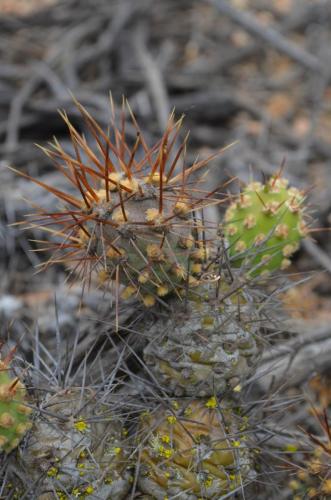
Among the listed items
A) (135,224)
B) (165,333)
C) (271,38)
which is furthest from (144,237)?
(271,38)

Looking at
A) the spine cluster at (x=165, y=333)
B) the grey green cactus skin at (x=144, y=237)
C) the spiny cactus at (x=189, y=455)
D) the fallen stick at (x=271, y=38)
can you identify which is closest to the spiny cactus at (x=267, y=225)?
the spine cluster at (x=165, y=333)

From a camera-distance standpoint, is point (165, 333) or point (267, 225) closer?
point (165, 333)

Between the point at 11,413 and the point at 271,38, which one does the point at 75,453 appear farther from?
the point at 271,38

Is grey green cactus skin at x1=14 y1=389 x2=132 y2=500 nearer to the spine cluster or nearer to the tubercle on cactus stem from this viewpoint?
the spine cluster

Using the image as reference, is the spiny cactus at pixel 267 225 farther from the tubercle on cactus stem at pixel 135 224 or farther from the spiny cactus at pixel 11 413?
the spiny cactus at pixel 11 413

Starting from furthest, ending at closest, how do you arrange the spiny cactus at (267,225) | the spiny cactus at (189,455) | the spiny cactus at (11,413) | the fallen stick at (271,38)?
the fallen stick at (271,38)
the spiny cactus at (267,225)
the spiny cactus at (189,455)
the spiny cactus at (11,413)

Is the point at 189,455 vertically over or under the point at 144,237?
under
